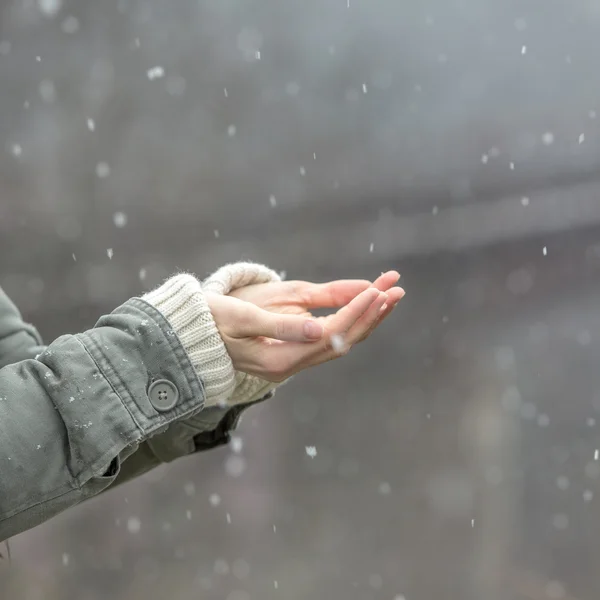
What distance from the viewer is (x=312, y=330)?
56cm

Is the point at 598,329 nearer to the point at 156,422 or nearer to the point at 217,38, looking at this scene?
the point at 217,38

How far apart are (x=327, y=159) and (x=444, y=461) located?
903 millimetres

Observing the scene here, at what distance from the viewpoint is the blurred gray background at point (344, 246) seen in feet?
5.98

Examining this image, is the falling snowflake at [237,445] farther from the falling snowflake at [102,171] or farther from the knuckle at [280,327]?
the knuckle at [280,327]

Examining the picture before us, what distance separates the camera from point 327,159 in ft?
6.65

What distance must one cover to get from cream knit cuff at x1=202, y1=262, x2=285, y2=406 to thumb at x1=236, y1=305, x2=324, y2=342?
9 centimetres

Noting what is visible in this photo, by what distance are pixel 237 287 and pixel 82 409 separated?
23 centimetres

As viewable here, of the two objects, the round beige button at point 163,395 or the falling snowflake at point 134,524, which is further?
the falling snowflake at point 134,524

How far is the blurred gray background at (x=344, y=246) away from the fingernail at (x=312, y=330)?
1.41 meters

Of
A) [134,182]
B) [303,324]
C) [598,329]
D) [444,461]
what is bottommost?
[444,461]

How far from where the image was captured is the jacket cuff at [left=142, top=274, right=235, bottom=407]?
1.86 ft

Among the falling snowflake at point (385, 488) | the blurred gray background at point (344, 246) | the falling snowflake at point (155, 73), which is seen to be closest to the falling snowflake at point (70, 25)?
the blurred gray background at point (344, 246)

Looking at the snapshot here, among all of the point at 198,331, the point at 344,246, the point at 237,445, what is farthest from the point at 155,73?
the point at 198,331

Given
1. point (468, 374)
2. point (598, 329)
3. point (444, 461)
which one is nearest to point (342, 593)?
point (444, 461)
